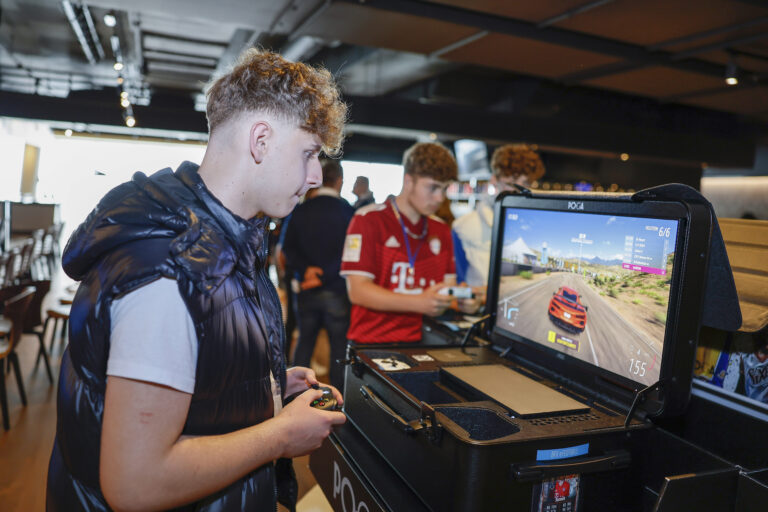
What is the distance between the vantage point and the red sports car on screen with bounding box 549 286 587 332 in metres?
1.10

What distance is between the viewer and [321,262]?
3521 mm

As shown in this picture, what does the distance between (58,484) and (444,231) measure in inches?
69.1

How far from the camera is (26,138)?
12.5 m

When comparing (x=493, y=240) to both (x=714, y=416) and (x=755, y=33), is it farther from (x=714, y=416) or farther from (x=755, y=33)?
(x=755, y=33)

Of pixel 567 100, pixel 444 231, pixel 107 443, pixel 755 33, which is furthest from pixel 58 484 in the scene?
pixel 567 100

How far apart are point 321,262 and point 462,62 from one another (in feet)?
9.65

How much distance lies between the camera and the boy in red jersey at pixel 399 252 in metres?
2.09

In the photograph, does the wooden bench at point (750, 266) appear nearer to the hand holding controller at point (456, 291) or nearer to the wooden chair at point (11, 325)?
the hand holding controller at point (456, 291)

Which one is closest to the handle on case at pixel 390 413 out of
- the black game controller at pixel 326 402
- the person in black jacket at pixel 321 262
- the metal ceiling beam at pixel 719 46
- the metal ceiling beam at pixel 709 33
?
the black game controller at pixel 326 402

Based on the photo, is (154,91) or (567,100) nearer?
(567,100)

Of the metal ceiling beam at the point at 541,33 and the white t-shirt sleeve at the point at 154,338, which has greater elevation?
the metal ceiling beam at the point at 541,33

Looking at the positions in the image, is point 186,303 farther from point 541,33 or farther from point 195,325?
point 541,33

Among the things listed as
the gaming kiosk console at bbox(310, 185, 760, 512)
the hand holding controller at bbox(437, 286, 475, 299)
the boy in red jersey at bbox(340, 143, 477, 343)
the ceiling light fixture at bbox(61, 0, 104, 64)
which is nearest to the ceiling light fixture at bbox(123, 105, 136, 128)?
the ceiling light fixture at bbox(61, 0, 104, 64)

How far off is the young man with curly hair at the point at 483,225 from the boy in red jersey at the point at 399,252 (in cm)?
52
